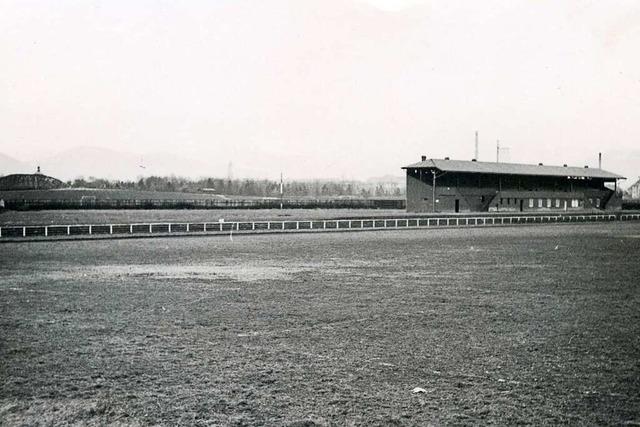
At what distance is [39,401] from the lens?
644 centimetres

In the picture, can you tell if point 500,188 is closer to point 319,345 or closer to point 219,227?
point 219,227

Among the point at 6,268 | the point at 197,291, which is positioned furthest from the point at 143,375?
the point at 6,268

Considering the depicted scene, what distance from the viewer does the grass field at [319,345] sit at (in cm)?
629

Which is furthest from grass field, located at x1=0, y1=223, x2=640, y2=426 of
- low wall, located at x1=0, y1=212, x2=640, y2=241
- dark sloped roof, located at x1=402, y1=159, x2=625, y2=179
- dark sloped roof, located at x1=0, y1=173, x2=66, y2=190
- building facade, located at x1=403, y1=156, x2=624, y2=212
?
dark sloped roof, located at x1=0, y1=173, x2=66, y2=190

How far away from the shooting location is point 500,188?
7275 centimetres

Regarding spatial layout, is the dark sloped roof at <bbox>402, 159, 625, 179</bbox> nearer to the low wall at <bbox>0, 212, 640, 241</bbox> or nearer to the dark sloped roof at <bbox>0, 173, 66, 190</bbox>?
the low wall at <bbox>0, 212, 640, 241</bbox>

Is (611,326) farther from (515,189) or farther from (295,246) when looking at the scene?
(515,189)

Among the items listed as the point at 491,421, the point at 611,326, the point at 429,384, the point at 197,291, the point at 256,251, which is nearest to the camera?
the point at 491,421

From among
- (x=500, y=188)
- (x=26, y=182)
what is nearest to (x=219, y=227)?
(x=500, y=188)

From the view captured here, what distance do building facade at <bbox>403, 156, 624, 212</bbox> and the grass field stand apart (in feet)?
165

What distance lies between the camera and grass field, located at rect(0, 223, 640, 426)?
629 centimetres

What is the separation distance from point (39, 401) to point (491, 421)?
4675 mm

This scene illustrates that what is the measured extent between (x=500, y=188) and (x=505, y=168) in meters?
4.64

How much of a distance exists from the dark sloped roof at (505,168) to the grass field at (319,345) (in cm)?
5150
